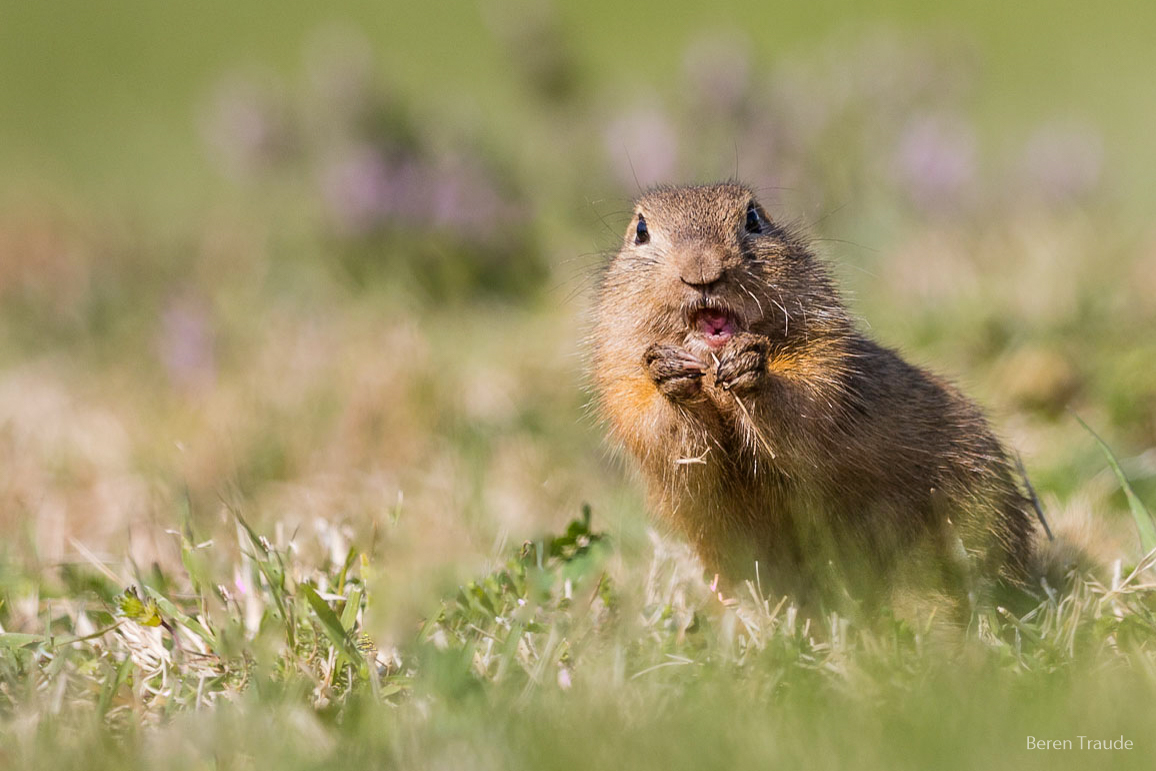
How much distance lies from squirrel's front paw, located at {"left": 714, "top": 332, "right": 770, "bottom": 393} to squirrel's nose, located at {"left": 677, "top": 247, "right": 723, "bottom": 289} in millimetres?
239

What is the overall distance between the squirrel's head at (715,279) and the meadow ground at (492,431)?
74 cm

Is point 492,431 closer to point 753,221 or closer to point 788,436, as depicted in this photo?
point 753,221

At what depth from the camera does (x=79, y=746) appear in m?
2.79

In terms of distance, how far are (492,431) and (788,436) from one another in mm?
2693

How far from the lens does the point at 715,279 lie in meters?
3.88

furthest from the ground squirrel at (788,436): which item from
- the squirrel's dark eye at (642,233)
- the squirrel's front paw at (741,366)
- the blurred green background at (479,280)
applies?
the blurred green background at (479,280)

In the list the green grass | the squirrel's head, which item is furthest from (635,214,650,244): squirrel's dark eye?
the green grass

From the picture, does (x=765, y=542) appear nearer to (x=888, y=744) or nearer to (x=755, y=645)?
(x=755, y=645)

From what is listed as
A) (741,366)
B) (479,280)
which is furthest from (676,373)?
(479,280)

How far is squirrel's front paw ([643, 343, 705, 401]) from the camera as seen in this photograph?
3.76 m

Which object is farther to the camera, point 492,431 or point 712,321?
point 492,431

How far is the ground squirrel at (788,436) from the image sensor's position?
3736 mm

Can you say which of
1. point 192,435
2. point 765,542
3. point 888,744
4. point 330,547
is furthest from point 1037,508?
point 192,435

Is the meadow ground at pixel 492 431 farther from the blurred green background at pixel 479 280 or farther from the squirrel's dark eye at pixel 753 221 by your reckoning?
the squirrel's dark eye at pixel 753 221
